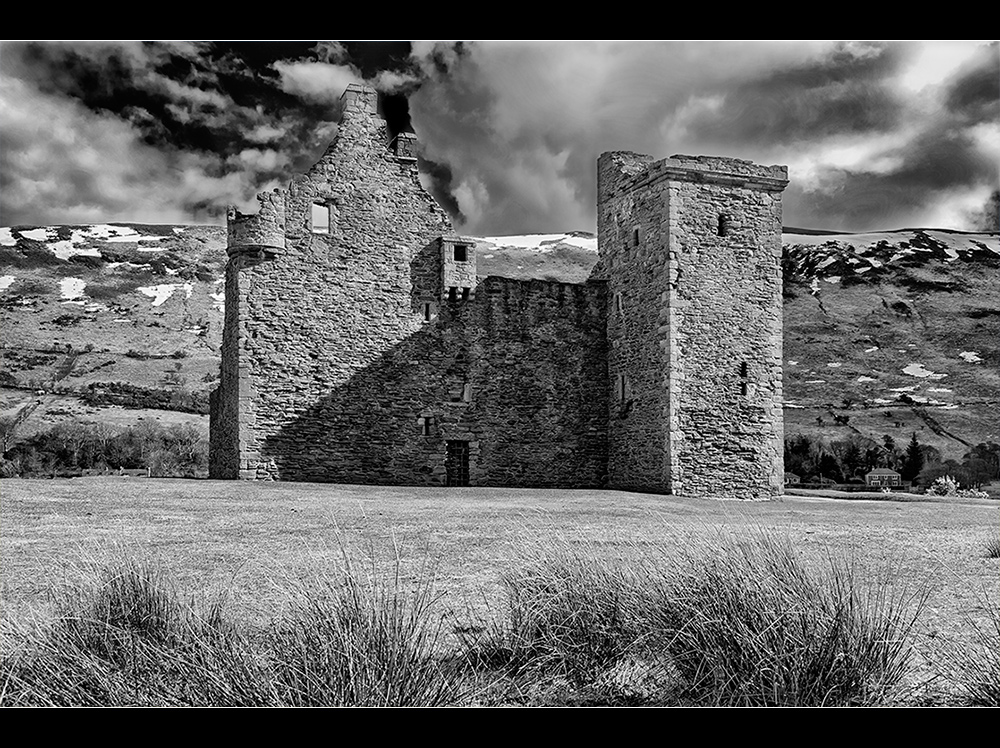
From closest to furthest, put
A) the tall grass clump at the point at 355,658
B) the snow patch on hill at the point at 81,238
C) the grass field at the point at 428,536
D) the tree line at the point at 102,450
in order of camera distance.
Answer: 1. the tall grass clump at the point at 355,658
2. the grass field at the point at 428,536
3. the tree line at the point at 102,450
4. the snow patch on hill at the point at 81,238

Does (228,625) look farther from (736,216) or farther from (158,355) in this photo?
(158,355)

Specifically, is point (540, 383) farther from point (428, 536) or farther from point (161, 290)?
point (161, 290)

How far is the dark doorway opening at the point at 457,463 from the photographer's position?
26875 millimetres

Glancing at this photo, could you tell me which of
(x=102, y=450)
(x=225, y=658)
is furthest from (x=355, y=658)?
(x=102, y=450)

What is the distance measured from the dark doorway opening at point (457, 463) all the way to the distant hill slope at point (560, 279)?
88.0 feet

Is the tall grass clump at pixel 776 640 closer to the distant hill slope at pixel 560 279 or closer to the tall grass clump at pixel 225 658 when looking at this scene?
the tall grass clump at pixel 225 658

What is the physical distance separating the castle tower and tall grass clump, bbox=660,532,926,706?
17594 mm

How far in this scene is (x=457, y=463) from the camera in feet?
88.5

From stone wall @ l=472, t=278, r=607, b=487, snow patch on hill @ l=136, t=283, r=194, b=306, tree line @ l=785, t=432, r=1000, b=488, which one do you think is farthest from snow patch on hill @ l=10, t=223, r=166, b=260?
tree line @ l=785, t=432, r=1000, b=488

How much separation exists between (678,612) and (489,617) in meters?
1.98

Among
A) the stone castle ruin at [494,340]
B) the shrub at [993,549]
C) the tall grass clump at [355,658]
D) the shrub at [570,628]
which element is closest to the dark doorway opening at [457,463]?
the stone castle ruin at [494,340]

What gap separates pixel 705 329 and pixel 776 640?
19390 mm

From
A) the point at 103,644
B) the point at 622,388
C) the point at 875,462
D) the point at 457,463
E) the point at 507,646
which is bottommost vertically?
the point at 507,646

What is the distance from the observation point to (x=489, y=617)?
797cm
